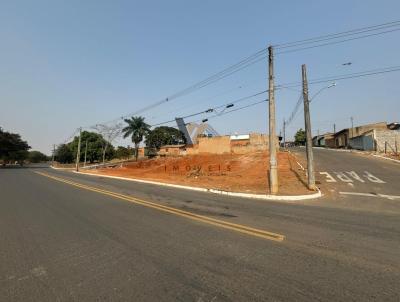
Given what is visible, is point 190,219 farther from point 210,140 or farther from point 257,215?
point 210,140

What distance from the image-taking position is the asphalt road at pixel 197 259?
4.58 metres

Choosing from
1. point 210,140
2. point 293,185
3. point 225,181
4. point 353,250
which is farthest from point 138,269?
point 210,140

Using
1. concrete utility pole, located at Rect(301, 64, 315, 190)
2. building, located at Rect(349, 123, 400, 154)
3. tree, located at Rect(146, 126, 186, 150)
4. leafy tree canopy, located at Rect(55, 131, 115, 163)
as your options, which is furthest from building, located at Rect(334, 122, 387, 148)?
leafy tree canopy, located at Rect(55, 131, 115, 163)

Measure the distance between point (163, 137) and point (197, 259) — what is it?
3594 inches

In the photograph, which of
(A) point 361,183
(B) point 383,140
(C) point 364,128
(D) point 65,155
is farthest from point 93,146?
(A) point 361,183

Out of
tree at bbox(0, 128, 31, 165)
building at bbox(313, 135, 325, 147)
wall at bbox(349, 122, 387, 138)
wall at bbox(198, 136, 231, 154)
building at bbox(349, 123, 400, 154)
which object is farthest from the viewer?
building at bbox(313, 135, 325, 147)

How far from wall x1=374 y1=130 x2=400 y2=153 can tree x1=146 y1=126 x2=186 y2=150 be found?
190 feet

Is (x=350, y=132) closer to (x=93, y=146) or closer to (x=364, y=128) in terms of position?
(x=364, y=128)

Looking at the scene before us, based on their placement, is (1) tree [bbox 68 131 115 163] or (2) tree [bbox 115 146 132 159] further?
(1) tree [bbox 68 131 115 163]

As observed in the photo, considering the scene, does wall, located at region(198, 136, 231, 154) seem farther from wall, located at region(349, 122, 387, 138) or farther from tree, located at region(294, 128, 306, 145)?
tree, located at region(294, 128, 306, 145)

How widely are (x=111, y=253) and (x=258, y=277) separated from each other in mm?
2901

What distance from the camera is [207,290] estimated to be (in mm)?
4594

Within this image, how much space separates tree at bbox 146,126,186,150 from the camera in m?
96.0

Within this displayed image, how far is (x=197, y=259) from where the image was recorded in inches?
236
